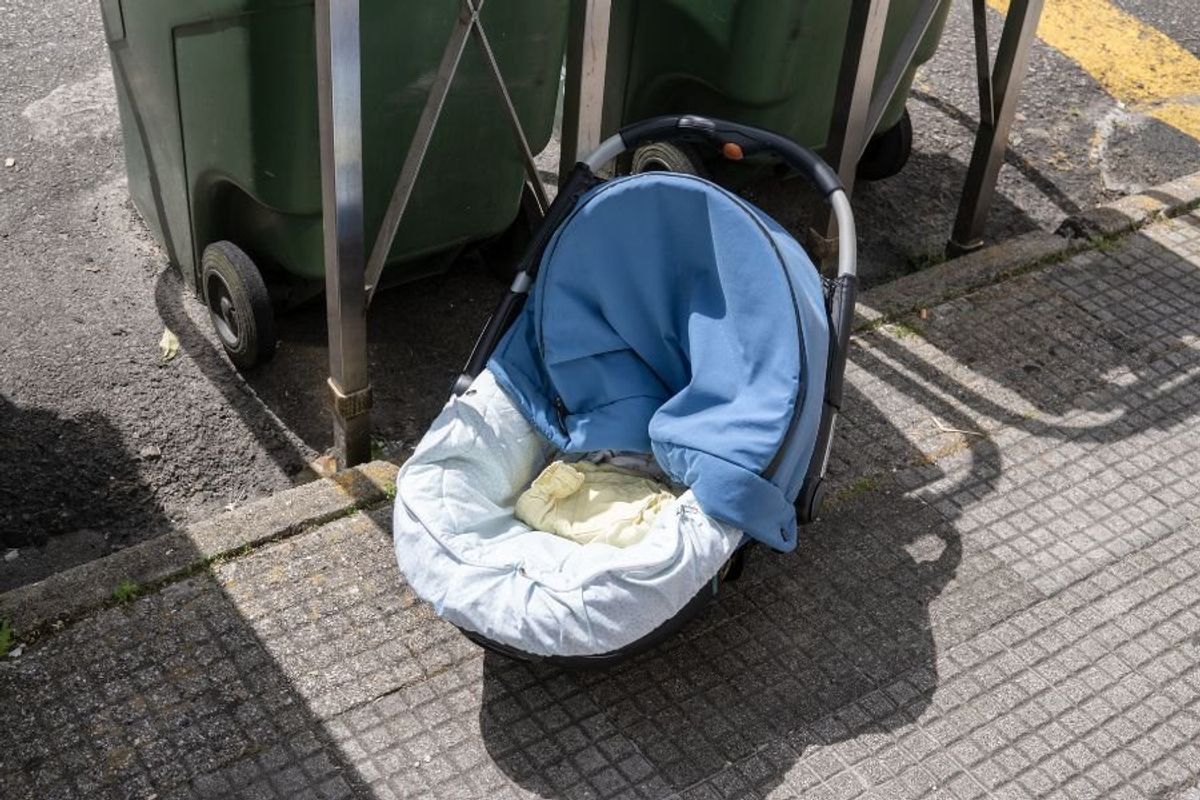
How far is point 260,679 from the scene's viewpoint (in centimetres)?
327

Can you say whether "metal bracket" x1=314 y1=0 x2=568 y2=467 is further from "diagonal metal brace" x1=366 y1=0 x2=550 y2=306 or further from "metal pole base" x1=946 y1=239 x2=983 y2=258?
"metal pole base" x1=946 y1=239 x2=983 y2=258

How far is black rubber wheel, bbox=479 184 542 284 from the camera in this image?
470 cm

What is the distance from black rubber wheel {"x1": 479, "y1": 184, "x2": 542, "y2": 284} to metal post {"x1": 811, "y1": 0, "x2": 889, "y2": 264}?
941 millimetres

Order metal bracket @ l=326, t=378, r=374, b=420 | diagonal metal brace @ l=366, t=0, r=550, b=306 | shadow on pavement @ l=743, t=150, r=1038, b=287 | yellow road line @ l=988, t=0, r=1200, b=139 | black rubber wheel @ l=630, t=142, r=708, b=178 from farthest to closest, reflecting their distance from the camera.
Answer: yellow road line @ l=988, t=0, r=1200, b=139 < shadow on pavement @ l=743, t=150, r=1038, b=287 < black rubber wheel @ l=630, t=142, r=708, b=178 < metal bracket @ l=326, t=378, r=374, b=420 < diagonal metal brace @ l=366, t=0, r=550, b=306

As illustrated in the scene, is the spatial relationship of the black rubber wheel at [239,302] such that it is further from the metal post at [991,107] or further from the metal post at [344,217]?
the metal post at [991,107]

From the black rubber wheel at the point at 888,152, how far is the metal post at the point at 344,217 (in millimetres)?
2448

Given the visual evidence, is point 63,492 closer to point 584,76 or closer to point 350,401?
point 350,401

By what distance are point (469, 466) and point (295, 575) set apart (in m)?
0.55

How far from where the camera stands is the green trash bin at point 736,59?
176 inches

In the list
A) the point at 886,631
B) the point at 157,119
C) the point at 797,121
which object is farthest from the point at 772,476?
the point at 157,119

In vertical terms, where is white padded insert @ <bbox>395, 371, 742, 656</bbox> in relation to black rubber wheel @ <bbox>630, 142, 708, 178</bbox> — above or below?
below

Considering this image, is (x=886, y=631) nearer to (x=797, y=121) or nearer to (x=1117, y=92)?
(x=797, y=121)

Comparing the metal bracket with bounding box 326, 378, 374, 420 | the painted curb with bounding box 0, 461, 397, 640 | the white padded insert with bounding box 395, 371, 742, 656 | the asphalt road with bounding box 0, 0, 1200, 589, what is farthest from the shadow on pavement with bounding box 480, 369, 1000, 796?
the asphalt road with bounding box 0, 0, 1200, 589

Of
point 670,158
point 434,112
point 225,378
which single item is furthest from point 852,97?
point 225,378
